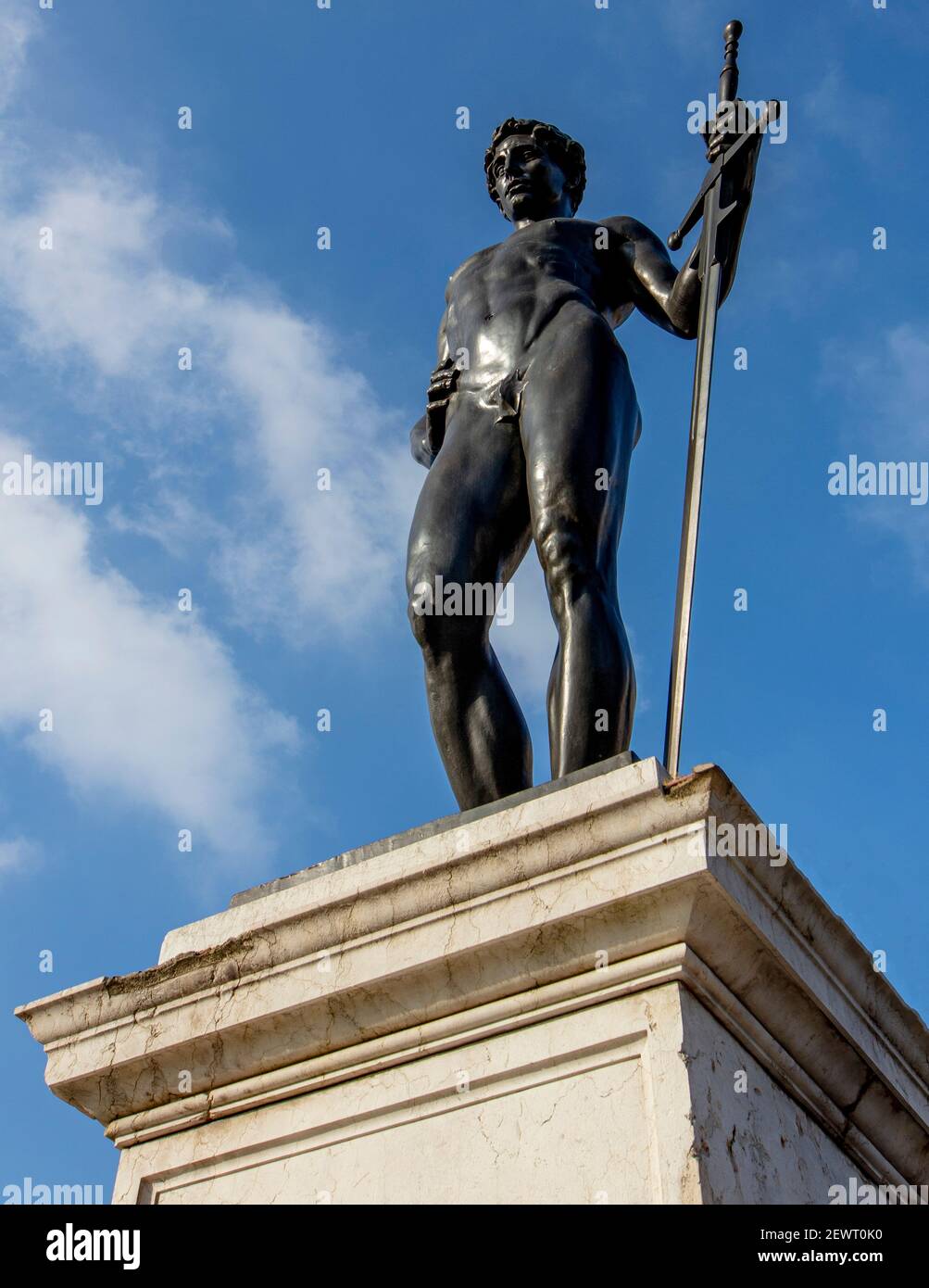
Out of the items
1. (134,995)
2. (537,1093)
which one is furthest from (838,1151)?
(134,995)

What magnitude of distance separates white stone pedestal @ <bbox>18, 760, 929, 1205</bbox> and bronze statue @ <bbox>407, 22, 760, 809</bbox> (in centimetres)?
75

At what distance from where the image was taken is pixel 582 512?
16.0 ft

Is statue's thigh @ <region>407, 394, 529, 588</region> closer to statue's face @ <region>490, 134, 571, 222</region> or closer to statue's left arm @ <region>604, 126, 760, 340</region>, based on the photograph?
statue's left arm @ <region>604, 126, 760, 340</region>

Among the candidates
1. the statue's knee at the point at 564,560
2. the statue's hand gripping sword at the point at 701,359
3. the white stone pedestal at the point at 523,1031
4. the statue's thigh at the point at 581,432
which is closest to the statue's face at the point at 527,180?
the statue's hand gripping sword at the point at 701,359

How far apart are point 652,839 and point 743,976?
390 millimetres

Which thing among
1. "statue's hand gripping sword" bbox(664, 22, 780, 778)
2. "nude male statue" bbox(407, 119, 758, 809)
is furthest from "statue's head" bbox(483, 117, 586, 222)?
"statue's hand gripping sword" bbox(664, 22, 780, 778)

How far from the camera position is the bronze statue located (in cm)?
469

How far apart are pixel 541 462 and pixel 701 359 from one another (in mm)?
753

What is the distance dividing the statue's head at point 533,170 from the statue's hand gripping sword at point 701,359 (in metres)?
0.98

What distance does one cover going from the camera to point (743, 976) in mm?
3447

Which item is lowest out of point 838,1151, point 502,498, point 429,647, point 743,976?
point 838,1151
